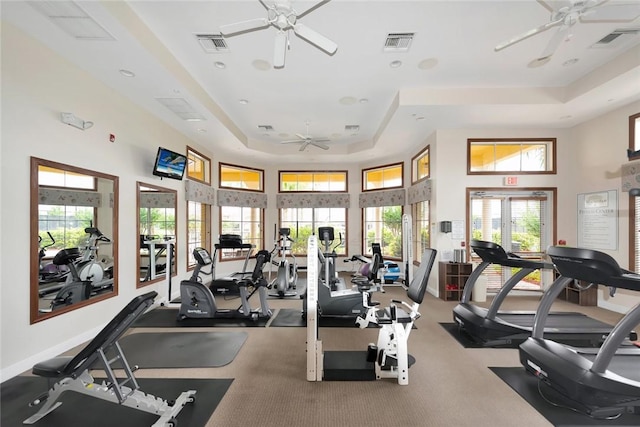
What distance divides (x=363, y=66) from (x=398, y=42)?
2.22 feet

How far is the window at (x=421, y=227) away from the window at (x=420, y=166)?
65cm

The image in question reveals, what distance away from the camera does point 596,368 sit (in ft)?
7.63

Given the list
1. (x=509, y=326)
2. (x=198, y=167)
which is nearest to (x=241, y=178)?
(x=198, y=167)

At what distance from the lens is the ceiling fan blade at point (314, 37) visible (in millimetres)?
2826

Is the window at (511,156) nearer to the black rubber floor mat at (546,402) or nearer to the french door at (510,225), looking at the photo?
the french door at (510,225)

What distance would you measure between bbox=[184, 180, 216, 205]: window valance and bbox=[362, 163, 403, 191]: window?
4.55 metres

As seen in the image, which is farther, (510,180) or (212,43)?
(510,180)

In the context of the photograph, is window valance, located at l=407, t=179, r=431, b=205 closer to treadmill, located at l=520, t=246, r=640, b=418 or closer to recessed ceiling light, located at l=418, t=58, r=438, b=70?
recessed ceiling light, located at l=418, t=58, r=438, b=70

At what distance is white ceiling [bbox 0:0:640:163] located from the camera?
10.3ft

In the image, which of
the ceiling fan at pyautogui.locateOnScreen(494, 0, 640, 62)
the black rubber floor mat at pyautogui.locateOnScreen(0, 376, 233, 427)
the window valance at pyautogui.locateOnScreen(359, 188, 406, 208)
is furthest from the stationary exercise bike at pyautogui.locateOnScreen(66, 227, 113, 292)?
the window valance at pyautogui.locateOnScreen(359, 188, 406, 208)

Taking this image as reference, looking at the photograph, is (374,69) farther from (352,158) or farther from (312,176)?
(312,176)

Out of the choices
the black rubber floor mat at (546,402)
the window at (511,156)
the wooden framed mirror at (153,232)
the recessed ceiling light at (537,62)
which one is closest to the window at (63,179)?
the wooden framed mirror at (153,232)

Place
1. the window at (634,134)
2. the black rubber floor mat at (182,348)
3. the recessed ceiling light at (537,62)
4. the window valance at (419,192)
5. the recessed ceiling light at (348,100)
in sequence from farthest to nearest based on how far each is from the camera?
the window valance at (419,192)
the recessed ceiling light at (348,100)
the window at (634,134)
the recessed ceiling light at (537,62)
the black rubber floor mat at (182,348)

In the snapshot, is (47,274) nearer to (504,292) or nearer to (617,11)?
(504,292)
